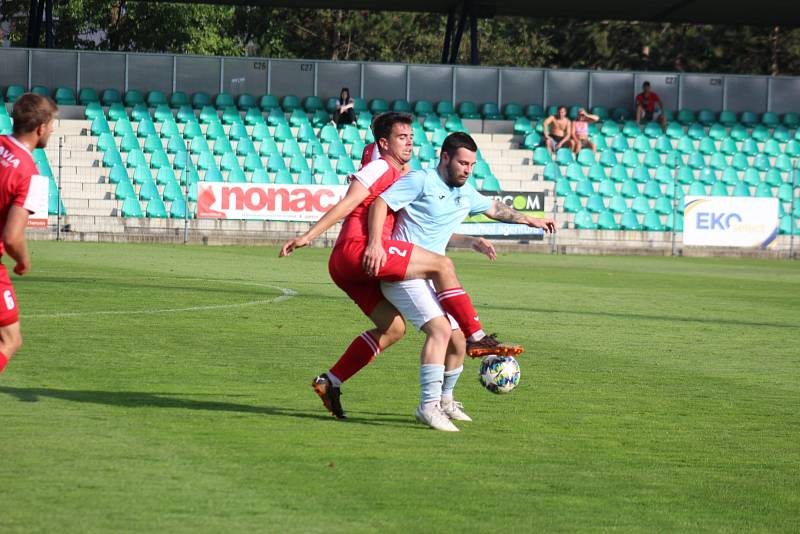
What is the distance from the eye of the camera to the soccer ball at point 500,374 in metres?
7.81

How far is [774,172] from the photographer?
3728 cm

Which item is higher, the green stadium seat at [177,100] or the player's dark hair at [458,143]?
the green stadium seat at [177,100]

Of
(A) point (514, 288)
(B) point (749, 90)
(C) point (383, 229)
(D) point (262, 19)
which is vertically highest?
(D) point (262, 19)

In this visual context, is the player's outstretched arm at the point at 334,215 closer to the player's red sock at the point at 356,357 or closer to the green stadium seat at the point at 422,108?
the player's red sock at the point at 356,357

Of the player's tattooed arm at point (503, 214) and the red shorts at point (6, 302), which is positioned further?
the player's tattooed arm at point (503, 214)

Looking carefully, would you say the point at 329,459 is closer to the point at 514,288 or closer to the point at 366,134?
the point at 514,288

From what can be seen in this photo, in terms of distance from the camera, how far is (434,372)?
728 cm

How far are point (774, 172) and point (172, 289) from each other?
25190 mm

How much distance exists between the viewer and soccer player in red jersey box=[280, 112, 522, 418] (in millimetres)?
7238

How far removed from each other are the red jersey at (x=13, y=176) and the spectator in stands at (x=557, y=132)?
30456mm

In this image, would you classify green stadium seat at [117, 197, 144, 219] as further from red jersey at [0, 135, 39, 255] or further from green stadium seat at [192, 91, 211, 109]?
red jersey at [0, 135, 39, 255]

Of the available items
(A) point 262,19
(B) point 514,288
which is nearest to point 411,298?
(B) point 514,288

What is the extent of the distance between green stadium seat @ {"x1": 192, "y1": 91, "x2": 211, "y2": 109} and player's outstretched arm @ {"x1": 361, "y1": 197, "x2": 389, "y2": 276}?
2983cm

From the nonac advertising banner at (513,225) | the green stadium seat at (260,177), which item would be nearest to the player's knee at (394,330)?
the nonac advertising banner at (513,225)
